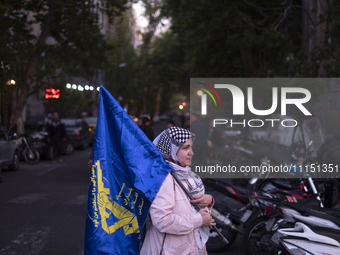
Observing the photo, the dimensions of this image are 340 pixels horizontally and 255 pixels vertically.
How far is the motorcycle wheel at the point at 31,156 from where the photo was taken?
20.7m

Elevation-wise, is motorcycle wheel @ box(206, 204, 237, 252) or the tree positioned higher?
the tree

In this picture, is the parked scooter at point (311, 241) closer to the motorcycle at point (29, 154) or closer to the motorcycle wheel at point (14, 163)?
the motorcycle wheel at point (14, 163)

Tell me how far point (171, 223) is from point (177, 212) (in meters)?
0.13

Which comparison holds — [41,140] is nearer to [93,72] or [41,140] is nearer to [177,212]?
[93,72]

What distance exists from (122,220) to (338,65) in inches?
437

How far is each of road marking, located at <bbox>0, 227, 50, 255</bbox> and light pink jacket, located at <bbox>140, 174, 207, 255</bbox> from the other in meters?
4.05

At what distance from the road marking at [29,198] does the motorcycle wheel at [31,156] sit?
8.31 metres

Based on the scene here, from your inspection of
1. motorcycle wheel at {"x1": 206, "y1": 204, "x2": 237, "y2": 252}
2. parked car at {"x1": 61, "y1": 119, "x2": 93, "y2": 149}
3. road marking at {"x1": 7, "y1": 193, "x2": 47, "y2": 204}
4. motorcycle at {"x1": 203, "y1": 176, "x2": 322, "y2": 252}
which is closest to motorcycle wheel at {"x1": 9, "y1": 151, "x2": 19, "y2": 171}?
road marking at {"x1": 7, "y1": 193, "x2": 47, "y2": 204}

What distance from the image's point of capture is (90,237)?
3.46 metres

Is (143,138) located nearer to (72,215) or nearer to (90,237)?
(90,237)

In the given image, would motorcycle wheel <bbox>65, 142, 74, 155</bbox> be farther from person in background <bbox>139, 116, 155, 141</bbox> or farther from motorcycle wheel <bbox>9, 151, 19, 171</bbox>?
person in background <bbox>139, 116, 155, 141</bbox>

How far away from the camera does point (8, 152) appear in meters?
17.2

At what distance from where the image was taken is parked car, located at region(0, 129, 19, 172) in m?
16.8

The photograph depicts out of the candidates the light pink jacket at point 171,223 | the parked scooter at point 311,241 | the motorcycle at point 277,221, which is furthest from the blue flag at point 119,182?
the motorcycle at point 277,221
